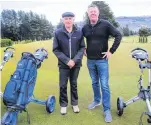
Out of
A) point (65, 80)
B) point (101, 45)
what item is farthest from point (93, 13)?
point (65, 80)

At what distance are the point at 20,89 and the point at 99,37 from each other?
1.27 metres

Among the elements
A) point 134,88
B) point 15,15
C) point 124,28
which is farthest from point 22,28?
point 134,88

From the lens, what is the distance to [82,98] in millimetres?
5754

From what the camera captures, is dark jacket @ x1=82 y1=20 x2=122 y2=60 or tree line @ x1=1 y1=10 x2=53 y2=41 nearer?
dark jacket @ x1=82 y1=20 x2=122 y2=60

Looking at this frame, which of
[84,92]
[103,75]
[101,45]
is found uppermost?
[101,45]

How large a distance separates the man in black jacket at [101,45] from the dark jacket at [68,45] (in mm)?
132

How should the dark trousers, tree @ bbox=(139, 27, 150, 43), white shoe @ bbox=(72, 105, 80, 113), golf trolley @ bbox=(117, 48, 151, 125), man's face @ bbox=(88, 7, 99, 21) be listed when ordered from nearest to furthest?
golf trolley @ bbox=(117, 48, 151, 125), man's face @ bbox=(88, 7, 99, 21), the dark trousers, white shoe @ bbox=(72, 105, 80, 113), tree @ bbox=(139, 27, 150, 43)

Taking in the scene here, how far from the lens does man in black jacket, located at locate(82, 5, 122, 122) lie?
4.72 meters

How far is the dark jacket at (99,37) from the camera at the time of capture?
4.72 m

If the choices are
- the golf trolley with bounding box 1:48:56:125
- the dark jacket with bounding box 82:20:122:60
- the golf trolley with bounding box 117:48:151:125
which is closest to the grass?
the golf trolley with bounding box 117:48:151:125

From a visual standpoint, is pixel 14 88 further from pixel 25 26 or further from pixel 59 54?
pixel 25 26

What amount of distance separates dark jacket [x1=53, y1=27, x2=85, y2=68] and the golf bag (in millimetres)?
377

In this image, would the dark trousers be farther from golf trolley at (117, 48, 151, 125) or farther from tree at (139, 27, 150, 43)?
tree at (139, 27, 150, 43)

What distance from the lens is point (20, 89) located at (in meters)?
4.41
